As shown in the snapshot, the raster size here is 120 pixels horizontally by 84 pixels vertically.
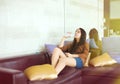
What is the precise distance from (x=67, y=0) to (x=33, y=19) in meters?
1.40

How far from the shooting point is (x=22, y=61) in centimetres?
358

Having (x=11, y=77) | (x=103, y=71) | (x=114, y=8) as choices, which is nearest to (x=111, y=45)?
(x=103, y=71)

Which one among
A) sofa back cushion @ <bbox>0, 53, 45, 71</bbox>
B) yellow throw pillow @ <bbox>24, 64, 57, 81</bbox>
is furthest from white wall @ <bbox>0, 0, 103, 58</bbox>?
yellow throw pillow @ <bbox>24, 64, 57, 81</bbox>

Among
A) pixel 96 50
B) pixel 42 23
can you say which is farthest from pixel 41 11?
pixel 96 50

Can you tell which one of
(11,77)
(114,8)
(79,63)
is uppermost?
(114,8)

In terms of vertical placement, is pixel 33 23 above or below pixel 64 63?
above

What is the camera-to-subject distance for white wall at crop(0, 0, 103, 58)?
358 centimetres

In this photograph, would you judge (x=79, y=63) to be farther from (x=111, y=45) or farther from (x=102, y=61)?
(x=111, y=45)

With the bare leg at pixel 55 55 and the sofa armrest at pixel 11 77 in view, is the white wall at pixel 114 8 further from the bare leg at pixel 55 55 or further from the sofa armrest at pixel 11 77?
the sofa armrest at pixel 11 77

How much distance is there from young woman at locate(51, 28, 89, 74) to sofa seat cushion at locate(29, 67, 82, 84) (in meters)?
0.11

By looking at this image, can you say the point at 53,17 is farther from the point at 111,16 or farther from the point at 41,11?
the point at 111,16

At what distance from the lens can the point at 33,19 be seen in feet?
13.6

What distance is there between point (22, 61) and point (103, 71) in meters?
1.33

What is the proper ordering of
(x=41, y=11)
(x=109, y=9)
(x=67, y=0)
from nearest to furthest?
(x=41, y=11), (x=67, y=0), (x=109, y=9)
